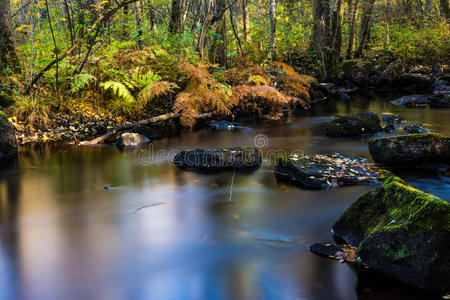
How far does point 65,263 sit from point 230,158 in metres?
3.74

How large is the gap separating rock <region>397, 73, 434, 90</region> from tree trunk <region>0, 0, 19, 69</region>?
16.4m

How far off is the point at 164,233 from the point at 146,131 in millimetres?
5781

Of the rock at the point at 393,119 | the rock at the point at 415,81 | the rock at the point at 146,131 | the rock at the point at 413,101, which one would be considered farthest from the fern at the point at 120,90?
the rock at the point at 415,81

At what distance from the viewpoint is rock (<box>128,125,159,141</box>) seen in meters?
9.93

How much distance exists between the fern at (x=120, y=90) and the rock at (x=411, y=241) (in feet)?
26.3

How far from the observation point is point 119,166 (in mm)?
7711

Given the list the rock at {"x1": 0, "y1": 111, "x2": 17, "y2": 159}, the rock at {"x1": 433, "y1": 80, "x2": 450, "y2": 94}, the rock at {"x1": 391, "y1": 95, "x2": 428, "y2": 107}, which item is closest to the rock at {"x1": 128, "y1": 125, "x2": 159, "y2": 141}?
the rock at {"x1": 0, "y1": 111, "x2": 17, "y2": 159}

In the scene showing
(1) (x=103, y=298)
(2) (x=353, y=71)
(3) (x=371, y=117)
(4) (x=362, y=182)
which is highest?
(2) (x=353, y=71)

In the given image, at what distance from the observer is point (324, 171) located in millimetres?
6062

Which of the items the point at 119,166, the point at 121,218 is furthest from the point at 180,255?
the point at 119,166

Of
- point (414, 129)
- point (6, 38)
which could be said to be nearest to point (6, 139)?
point (6, 38)

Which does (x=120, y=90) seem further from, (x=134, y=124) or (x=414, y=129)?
(x=414, y=129)

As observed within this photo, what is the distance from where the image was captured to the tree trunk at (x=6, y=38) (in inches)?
394

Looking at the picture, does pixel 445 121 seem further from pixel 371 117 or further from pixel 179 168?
pixel 179 168
